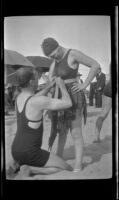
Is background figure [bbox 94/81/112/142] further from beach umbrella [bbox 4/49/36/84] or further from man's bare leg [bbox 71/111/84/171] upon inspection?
beach umbrella [bbox 4/49/36/84]

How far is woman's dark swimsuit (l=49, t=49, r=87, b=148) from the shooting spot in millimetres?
1823

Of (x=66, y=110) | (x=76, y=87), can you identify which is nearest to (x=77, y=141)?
(x=66, y=110)

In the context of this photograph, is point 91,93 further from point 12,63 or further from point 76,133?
point 12,63

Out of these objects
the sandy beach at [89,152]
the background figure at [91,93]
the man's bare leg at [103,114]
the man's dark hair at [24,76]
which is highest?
the man's dark hair at [24,76]

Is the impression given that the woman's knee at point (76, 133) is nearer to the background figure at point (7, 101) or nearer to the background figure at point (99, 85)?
Answer: the background figure at point (99, 85)

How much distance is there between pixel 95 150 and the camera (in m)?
1.84

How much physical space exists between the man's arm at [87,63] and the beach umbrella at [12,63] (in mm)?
226

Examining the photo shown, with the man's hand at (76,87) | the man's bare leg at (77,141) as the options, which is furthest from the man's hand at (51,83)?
the man's bare leg at (77,141)

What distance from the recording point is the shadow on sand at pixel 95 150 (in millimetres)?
1838

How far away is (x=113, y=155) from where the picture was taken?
188 centimetres

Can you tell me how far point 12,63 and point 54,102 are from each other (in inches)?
11.7
